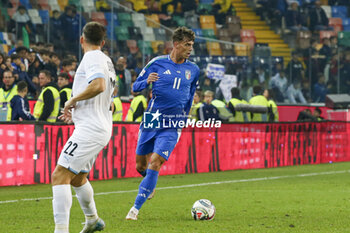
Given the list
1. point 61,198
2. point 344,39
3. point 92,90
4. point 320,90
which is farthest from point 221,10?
point 61,198

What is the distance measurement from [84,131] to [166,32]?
50.9 ft

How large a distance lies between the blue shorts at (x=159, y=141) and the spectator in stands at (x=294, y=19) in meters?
22.0

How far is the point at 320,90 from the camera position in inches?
994

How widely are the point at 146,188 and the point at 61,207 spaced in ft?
8.50

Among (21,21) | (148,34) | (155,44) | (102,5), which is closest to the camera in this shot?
(21,21)

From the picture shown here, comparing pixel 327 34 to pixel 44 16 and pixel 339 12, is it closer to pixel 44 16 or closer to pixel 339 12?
Result: pixel 339 12

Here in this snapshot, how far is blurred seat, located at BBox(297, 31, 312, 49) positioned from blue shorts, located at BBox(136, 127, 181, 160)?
2006 centimetres

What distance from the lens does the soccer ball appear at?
29.3ft

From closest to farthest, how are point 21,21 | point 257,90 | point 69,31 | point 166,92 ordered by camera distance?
point 166,92, point 69,31, point 21,21, point 257,90

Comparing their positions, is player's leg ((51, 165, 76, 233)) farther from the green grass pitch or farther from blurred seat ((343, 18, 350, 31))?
blurred seat ((343, 18, 350, 31))

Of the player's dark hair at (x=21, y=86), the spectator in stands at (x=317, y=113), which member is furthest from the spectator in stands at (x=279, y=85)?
the player's dark hair at (x=21, y=86)

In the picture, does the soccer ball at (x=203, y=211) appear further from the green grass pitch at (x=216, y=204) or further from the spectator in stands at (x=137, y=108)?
the spectator in stands at (x=137, y=108)

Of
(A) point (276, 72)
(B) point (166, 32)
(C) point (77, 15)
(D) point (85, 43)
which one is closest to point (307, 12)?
(A) point (276, 72)

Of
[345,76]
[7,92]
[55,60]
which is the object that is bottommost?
[7,92]
